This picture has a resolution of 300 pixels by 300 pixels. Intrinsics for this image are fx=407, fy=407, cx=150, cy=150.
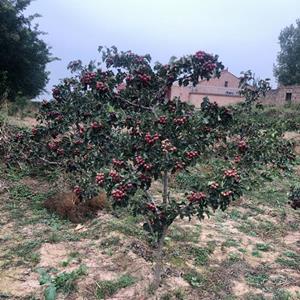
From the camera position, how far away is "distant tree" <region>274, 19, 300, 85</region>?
30.4 meters

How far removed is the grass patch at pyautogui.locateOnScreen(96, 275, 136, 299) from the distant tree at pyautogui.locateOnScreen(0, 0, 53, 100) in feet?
33.5

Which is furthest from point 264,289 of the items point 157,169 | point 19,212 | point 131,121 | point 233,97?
point 233,97

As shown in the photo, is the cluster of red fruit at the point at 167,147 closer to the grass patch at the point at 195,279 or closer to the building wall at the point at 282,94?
the grass patch at the point at 195,279

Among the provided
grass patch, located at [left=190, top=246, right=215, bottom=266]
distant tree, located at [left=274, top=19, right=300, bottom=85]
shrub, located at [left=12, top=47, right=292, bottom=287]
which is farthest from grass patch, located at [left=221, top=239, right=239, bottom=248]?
distant tree, located at [left=274, top=19, right=300, bottom=85]

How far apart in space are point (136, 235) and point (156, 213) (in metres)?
1.68

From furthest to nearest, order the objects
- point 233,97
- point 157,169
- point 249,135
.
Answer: point 233,97
point 249,135
point 157,169

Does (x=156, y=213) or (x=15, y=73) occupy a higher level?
(x=15, y=73)

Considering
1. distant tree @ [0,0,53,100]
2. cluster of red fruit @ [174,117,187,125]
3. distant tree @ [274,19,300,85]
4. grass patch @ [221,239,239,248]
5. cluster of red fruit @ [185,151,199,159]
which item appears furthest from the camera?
distant tree @ [274,19,300,85]

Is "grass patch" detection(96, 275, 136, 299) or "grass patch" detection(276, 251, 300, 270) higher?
"grass patch" detection(276, 251, 300, 270)

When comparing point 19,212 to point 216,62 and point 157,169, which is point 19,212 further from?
point 216,62

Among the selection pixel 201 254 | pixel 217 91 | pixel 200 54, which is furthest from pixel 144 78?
pixel 217 91

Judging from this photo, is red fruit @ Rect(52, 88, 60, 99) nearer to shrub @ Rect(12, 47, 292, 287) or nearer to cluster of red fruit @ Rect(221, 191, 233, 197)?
shrub @ Rect(12, 47, 292, 287)

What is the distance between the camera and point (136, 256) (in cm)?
464

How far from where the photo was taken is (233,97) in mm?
36406
